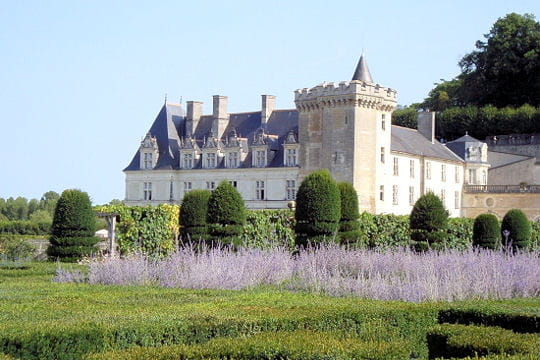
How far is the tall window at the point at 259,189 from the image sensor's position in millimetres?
47625

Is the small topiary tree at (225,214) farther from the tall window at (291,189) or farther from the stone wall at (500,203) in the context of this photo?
the stone wall at (500,203)

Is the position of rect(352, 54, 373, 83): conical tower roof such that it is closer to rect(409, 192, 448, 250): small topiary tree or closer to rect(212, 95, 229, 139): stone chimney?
rect(212, 95, 229, 139): stone chimney

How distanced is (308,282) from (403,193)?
31.7 meters

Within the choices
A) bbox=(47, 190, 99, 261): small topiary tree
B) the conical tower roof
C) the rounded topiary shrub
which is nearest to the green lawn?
bbox=(47, 190, 99, 261): small topiary tree

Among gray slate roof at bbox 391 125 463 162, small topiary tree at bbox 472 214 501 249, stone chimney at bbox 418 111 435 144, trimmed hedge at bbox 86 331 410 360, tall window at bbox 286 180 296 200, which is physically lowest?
trimmed hedge at bbox 86 331 410 360

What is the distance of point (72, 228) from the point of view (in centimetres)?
2291

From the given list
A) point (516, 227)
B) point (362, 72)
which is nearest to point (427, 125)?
point (362, 72)

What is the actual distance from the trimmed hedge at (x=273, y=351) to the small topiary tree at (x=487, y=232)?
71.1ft

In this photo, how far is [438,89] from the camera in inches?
2808

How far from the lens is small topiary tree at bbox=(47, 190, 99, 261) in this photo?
2241 centimetres

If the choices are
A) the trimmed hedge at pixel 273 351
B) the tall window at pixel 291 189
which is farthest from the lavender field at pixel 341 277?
the tall window at pixel 291 189

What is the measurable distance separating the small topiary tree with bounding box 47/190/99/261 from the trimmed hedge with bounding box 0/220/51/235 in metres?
22.8

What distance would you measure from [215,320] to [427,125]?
144 feet

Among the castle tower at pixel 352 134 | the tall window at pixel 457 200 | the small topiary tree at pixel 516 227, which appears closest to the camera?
the small topiary tree at pixel 516 227
